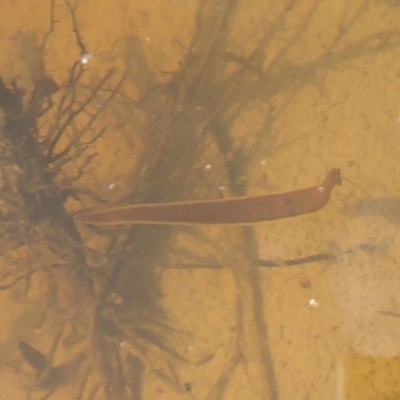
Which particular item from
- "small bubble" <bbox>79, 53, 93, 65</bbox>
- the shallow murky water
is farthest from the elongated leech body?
"small bubble" <bbox>79, 53, 93, 65</bbox>

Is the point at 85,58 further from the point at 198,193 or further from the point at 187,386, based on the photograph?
the point at 187,386

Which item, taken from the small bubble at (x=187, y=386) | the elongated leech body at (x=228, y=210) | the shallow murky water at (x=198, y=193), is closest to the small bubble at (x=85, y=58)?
the shallow murky water at (x=198, y=193)

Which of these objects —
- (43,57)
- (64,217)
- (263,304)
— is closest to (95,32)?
(43,57)

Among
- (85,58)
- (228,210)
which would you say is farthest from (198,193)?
(85,58)

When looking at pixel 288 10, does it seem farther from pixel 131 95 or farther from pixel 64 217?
pixel 64 217

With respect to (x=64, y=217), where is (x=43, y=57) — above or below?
above

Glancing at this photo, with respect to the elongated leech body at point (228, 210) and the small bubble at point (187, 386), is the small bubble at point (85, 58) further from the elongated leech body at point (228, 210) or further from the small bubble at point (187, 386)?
the small bubble at point (187, 386)

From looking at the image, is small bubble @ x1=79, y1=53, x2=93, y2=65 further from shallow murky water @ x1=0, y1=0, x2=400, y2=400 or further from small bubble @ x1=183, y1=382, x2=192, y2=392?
small bubble @ x1=183, y1=382, x2=192, y2=392
